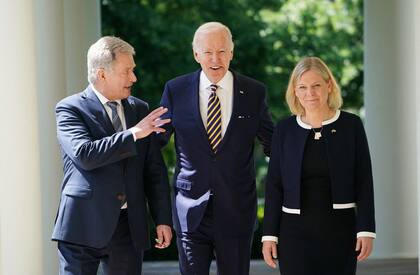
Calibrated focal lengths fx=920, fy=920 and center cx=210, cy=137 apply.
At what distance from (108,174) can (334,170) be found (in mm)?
1070

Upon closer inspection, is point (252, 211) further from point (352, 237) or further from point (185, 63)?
point (185, 63)

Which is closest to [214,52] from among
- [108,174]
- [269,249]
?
[108,174]

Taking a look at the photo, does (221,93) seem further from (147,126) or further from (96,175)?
(96,175)

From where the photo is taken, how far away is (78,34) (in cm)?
852

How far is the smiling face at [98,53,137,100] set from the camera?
4.36 metres
